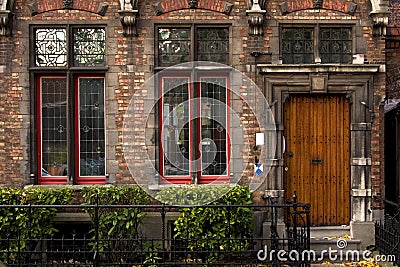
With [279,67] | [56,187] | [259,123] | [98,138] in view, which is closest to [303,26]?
[279,67]

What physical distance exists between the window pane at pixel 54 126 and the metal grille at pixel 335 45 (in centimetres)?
499

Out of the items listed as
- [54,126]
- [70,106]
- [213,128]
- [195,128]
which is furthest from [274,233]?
[54,126]

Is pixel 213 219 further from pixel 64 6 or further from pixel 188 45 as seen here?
pixel 64 6

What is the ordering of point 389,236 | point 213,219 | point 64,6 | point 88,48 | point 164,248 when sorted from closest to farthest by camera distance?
point 164,248
point 213,219
point 389,236
point 64,6
point 88,48

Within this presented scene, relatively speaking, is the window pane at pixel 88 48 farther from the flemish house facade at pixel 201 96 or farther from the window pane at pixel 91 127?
the window pane at pixel 91 127

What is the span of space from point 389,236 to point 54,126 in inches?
251

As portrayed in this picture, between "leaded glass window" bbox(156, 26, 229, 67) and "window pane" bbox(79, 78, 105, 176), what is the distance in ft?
4.41

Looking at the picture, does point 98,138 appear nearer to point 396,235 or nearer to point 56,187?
point 56,187

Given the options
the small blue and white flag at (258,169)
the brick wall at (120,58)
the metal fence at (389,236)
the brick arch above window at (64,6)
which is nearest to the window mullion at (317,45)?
the brick wall at (120,58)

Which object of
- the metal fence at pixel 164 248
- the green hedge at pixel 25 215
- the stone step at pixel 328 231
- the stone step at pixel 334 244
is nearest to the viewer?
the metal fence at pixel 164 248

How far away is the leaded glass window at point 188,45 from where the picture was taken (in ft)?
34.4

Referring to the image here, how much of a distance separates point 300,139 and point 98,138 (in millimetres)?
3857

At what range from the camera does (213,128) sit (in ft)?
34.7

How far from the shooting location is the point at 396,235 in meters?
9.00
